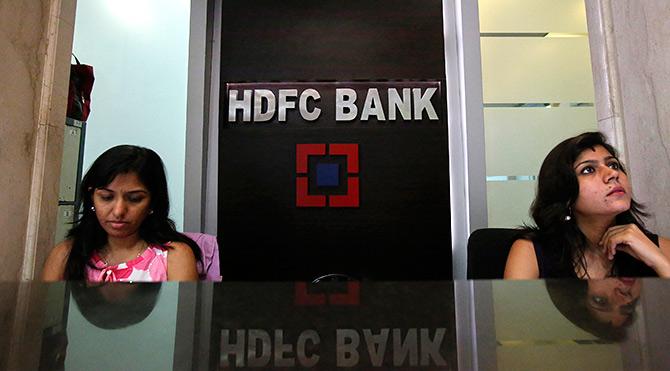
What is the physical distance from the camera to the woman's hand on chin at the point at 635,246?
1.39 m

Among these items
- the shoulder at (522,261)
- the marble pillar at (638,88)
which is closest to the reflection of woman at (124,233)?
the shoulder at (522,261)

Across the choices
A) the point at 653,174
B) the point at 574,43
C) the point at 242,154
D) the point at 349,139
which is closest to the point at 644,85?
the point at 653,174

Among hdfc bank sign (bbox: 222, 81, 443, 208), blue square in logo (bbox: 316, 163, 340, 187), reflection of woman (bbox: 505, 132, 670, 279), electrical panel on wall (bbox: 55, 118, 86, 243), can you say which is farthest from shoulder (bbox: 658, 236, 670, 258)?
electrical panel on wall (bbox: 55, 118, 86, 243)

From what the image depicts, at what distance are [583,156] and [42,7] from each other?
201 centimetres

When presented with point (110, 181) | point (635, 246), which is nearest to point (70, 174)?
point (110, 181)

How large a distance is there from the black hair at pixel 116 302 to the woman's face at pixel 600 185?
61.2 inches

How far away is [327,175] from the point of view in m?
2.97

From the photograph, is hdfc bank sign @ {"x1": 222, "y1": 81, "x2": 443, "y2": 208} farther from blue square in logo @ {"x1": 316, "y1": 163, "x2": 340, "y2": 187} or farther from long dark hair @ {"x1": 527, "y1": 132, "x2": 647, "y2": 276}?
long dark hair @ {"x1": 527, "y1": 132, "x2": 647, "y2": 276}

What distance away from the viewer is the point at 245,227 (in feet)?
9.75

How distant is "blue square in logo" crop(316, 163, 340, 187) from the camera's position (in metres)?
2.96

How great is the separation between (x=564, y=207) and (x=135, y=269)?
157 cm

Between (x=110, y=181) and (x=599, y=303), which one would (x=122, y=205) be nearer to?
(x=110, y=181)

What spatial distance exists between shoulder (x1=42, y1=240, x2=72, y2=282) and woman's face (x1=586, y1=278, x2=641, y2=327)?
61.4 inches

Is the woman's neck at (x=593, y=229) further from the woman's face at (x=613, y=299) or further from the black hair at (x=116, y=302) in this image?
the black hair at (x=116, y=302)
